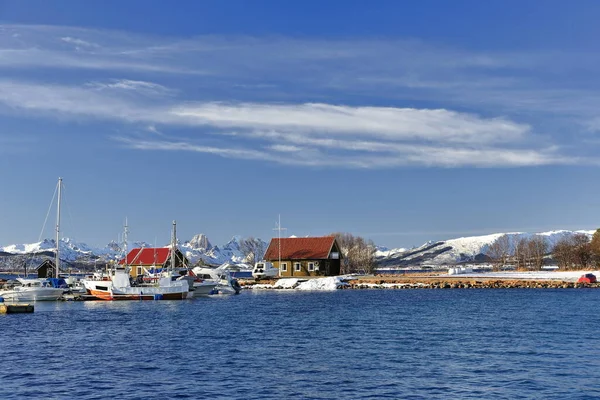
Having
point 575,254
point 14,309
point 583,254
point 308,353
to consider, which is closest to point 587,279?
point 583,254

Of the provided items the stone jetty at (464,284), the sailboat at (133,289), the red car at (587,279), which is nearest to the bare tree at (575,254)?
the red car at (587,279)

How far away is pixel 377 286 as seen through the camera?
9675 centimetres

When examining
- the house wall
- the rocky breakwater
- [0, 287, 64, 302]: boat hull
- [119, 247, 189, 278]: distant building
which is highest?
[119, 247, 189, 278]: distant building

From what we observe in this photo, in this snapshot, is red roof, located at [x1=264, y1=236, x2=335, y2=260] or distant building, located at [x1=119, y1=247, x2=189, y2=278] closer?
distant building, located at [x1=119, y1=247, x2=189, y2=278]

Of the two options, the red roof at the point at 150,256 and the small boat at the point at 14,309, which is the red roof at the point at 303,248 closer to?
the red roof at the point at 150,256

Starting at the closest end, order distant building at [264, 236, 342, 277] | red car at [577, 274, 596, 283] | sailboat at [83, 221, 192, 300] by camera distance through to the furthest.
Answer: sailboat at [83, 221, 192, 300], red car at [577, 274, 596, 283], distant building at [264, 236, 342, 277]

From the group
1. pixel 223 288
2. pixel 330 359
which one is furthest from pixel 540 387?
pixel 223 288

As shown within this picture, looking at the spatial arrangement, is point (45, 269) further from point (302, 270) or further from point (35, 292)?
point (302, 270)

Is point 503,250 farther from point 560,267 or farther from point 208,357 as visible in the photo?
point 208,357

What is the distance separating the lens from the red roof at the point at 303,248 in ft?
370

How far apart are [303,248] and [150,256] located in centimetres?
2616

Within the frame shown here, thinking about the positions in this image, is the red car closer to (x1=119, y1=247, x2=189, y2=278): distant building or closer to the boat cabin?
(x1=119, y1=247, x2=189, y2=278): distant building

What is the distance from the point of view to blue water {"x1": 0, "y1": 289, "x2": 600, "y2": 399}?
2553cm

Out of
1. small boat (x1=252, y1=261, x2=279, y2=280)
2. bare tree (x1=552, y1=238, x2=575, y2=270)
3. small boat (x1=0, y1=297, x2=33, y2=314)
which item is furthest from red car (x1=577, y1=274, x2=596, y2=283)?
small boat (x1=0, y1=297, x2=33, y2=314)
